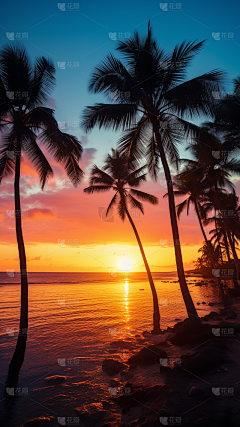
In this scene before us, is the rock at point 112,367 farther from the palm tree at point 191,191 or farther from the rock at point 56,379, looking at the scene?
the palm tree at point 191,191

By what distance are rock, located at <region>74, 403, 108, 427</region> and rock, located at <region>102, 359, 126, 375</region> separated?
1.95 meters

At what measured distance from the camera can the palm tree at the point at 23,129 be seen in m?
8.56

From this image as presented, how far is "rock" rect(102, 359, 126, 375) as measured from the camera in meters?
7.80

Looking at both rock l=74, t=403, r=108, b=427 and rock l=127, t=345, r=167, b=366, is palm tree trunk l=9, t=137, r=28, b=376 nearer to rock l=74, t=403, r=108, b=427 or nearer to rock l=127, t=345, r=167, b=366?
rock l=74, t=403, r=108, b=427

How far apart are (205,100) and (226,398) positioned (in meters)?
10.7

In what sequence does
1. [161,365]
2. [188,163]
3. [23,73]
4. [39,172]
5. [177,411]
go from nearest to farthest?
[177,411] < [161,365] < [23,73] < [39,172] < [188,163]

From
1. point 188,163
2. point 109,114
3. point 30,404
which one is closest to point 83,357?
point 30,404

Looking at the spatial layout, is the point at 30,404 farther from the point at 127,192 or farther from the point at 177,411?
the point at 127,192

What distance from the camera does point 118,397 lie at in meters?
6.01

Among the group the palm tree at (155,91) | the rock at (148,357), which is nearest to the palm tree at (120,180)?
the palm tree at (155,91)

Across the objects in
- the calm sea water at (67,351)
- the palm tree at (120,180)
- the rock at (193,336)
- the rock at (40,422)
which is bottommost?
the calm sea water at (67,351)

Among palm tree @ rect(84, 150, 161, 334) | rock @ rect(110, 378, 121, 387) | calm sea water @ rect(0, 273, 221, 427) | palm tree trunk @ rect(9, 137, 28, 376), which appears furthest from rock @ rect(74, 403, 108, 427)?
palm tree @ rect(84, 150, 161, 334)

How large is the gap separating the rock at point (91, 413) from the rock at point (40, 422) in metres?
0.70

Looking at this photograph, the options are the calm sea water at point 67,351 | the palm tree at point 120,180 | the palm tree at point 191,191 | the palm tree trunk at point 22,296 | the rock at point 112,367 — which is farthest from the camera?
the palm tree at point 191,191
